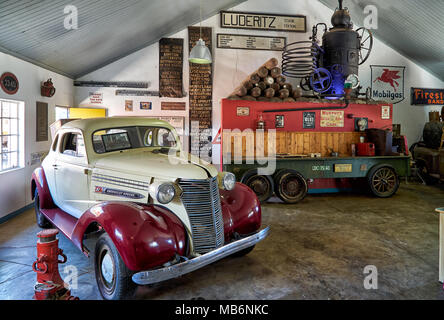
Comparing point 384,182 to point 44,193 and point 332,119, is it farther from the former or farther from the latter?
point 44,193

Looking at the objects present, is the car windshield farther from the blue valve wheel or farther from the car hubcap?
the blue valve wheel

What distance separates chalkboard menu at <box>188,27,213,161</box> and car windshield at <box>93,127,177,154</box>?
434 centimetres

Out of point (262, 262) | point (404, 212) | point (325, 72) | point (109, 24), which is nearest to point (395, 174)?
point (404, 212)

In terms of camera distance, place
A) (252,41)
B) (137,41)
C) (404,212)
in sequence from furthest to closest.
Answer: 1. (252,41)
2. (137,41)
3. (404,212)

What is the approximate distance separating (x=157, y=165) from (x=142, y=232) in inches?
29.5

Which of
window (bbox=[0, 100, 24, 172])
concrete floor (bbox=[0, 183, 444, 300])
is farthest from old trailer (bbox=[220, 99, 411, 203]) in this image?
window (bbox=[0, 100, 24, 172])

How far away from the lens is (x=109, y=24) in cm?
567

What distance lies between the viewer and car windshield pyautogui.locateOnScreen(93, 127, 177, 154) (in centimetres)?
347

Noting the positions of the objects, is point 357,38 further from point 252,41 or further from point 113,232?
point 113,232

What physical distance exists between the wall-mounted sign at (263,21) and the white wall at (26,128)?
4.78m

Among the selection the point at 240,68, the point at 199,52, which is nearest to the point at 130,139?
the point at 199,52

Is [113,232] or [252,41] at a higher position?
[252,41]
